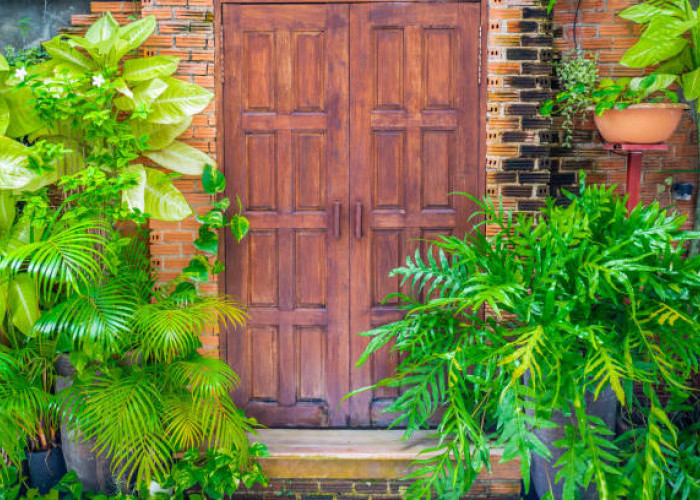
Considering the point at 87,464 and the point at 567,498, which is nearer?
the point at 567,498

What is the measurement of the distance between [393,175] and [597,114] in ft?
3.35

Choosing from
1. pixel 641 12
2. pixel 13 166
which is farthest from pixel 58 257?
pixel 641 12

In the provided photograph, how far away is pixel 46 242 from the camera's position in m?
2.52

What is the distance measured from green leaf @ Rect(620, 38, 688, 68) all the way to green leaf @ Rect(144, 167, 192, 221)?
7.03ft

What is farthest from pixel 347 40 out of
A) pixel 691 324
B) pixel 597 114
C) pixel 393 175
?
pixel 691 324

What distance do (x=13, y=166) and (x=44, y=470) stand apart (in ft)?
4.66

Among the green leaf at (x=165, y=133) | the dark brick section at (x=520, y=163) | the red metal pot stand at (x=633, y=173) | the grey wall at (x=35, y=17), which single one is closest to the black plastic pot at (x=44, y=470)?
the green leaf at (x=165, y=133)

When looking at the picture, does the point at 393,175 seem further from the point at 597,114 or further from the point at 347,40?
the point at 597,114

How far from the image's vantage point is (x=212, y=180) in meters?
3.04

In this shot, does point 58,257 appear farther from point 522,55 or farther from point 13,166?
point 522,55

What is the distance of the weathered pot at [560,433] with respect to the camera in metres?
2.85

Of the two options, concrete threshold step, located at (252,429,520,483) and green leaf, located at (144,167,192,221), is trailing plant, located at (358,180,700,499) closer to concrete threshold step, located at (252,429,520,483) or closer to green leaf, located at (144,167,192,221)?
concrete threshold step, located at (252,429,520,483)

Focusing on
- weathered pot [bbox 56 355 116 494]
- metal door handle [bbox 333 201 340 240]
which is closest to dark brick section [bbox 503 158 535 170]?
metal door handle [bbox 333 201 340 240]

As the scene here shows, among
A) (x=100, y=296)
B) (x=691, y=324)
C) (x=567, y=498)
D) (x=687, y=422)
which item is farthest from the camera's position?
(x=687, y=422)
